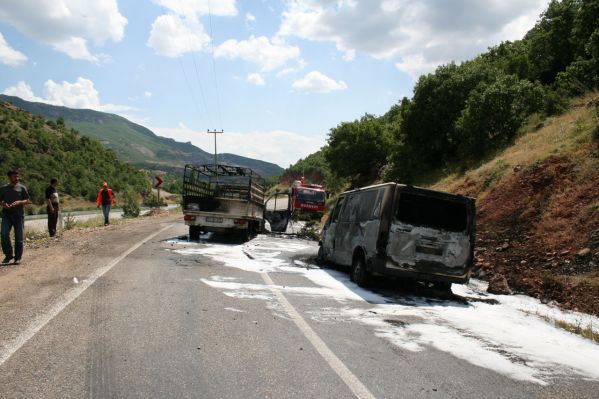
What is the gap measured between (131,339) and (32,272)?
4880 mm

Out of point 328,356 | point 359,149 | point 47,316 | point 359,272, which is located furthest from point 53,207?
point 359,149

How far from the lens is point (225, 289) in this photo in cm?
787

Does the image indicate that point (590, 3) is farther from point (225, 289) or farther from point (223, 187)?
point (225, 289)

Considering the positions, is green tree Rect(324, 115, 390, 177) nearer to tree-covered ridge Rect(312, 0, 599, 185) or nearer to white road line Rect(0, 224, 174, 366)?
tree-covered ridge Rect(312, 0, 599, 185)

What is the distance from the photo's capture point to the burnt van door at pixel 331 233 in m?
11.1

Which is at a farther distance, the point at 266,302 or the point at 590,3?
the point at 590,3

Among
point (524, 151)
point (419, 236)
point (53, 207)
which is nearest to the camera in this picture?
point (419, 236)

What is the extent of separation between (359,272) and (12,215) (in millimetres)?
6969

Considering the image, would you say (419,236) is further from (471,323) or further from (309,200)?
(309,200)

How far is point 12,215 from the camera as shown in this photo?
9719 mm

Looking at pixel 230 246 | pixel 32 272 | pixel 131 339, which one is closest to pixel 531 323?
pixel 131 339

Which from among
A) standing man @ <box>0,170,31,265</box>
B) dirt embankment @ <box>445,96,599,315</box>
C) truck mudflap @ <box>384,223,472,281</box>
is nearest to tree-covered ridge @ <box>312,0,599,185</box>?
dirt embankment @ <box>445,96,599,315</box>

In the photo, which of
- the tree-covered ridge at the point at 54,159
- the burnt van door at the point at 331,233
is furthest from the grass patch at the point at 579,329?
the tree-covered ridge at the point at 54,159

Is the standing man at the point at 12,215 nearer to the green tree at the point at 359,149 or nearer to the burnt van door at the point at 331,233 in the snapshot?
the burnt van door at the point at 331,233
